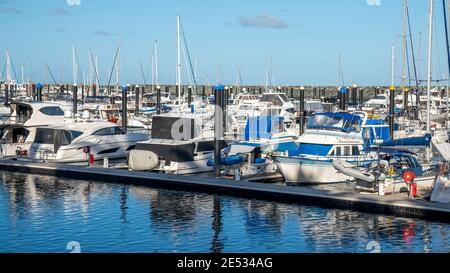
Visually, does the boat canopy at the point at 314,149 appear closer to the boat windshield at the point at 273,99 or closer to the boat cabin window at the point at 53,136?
the boat cabin window at the point at 53,136

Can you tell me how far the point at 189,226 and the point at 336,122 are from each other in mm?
11898

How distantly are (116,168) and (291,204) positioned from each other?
1070 centimetres

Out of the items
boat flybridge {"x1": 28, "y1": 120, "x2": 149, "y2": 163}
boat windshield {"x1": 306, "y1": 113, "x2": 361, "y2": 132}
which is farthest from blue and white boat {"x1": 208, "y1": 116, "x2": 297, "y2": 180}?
boat flybridge {"x1": 28, "y1": 120, "x2": 149, "y2": 163}

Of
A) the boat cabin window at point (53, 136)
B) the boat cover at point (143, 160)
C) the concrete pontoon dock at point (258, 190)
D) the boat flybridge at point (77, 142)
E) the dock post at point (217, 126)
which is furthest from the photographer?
the boat cabin window at point (53, 136)

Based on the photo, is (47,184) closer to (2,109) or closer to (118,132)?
(118,132)

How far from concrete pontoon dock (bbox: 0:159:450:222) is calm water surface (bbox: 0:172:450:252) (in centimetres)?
37

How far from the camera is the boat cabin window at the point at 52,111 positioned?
1555 inches

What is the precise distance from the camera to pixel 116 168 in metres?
33.2

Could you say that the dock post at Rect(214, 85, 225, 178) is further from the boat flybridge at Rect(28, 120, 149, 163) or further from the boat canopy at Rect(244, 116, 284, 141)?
the boat flybridge at Rect(28, 120, 149, 163)

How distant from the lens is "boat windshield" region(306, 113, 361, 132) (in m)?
31.6

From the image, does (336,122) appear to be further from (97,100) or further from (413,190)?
(97,100)

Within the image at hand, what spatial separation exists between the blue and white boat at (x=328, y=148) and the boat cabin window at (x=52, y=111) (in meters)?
14.4

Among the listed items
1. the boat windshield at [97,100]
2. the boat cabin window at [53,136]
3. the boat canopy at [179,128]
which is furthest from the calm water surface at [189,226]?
the boat windshield at [97,100]
